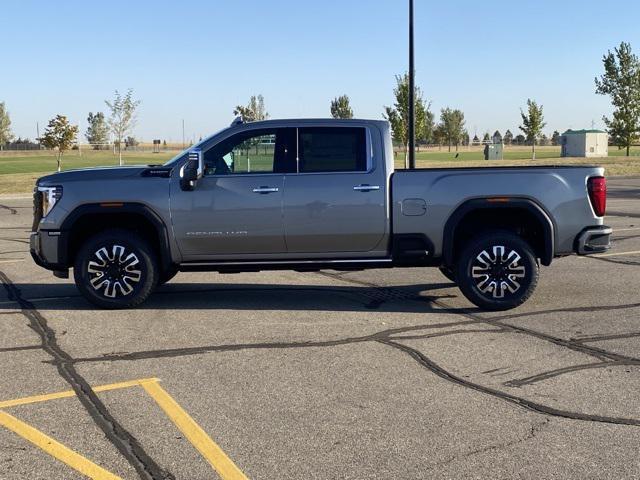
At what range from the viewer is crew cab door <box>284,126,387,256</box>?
25.1 ft

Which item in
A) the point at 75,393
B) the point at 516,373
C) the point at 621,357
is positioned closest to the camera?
the point at 75,393

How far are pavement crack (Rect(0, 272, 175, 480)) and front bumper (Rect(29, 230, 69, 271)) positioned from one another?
556mm

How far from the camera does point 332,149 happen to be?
7.88 metres

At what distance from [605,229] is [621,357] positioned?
2117 millimetres

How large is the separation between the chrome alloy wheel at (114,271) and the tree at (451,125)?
99067mm

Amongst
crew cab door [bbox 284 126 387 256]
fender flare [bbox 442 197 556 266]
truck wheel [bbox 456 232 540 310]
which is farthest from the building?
crew cab door [bbox 284 126 387 256]

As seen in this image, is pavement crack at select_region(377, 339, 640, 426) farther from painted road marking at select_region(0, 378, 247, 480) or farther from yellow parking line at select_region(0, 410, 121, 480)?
yellow parking line at select_region(0, 410, 121, 480)

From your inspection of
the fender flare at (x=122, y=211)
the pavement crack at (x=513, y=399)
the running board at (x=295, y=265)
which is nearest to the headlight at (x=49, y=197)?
the fender flare at (x=122, y=211)

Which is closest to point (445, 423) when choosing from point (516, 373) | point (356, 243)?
point (516, 373)

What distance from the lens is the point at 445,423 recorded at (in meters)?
4.52

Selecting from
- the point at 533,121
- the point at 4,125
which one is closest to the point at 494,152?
the point at 533,121

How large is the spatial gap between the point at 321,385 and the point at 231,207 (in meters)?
2.91

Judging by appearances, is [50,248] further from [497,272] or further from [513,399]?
[513,399]

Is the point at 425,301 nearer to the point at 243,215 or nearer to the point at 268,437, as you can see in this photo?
the point at 243,215
